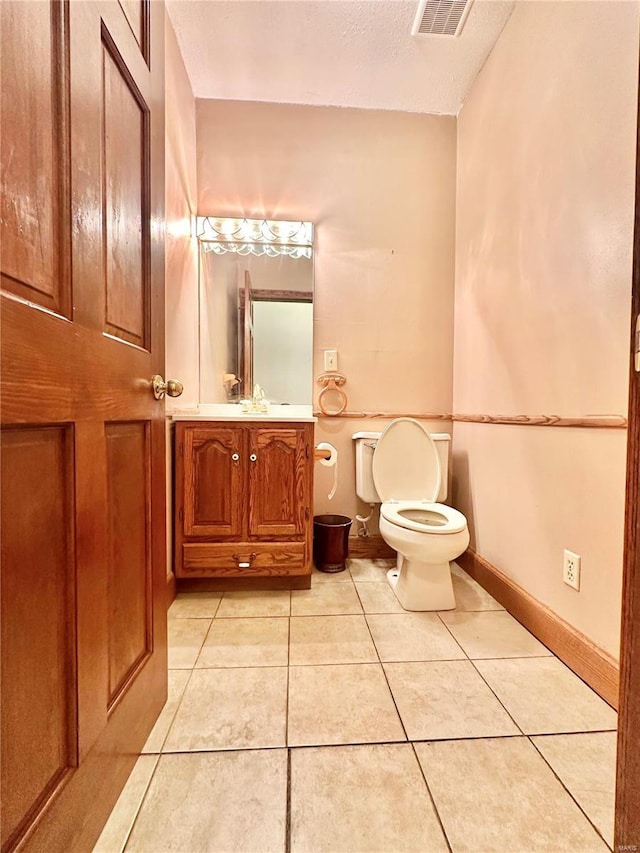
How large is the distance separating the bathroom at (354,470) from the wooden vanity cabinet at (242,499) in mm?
74

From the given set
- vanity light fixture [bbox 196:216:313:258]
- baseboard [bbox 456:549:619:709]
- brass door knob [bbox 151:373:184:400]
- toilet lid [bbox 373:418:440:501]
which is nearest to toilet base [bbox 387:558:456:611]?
baseboard [bbox 456:549:619:709]

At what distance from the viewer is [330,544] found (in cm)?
202

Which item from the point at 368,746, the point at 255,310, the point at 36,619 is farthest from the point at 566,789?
the point at 255,310

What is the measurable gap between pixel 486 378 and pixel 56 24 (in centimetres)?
186

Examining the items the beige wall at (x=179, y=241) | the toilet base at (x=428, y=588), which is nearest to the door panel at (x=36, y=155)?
the beige wall at (x=179, y=241)

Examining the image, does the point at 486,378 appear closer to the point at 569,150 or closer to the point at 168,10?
the point at 569,150

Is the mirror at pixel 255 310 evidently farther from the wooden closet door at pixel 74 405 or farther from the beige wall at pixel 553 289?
the wooden closet door at pixel 74 405

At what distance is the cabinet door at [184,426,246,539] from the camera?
170 cm

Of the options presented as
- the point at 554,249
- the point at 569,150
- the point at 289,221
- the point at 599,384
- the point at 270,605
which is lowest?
the point at 270,605

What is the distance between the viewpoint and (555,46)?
4.49ft

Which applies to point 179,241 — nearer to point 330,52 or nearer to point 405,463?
point 330,52

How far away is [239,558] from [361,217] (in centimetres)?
201

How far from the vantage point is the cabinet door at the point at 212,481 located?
1.70 metres

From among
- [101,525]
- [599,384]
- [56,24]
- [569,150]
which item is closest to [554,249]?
[569,150]
